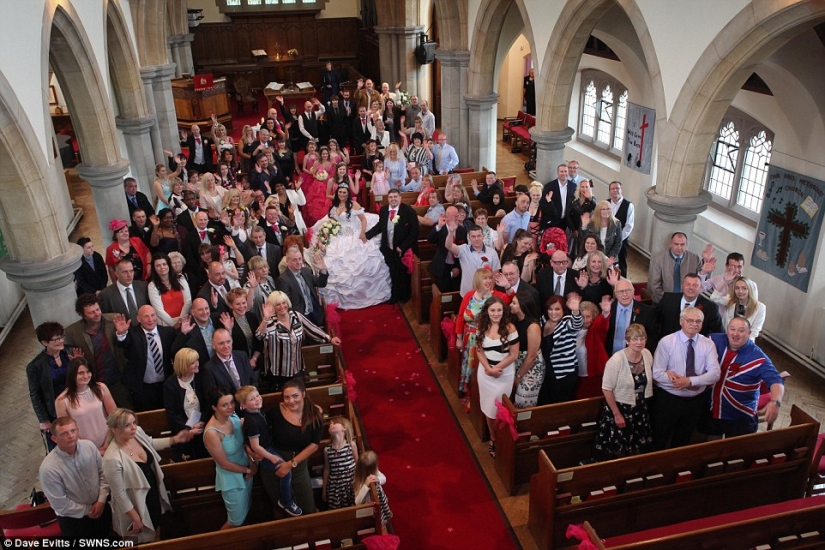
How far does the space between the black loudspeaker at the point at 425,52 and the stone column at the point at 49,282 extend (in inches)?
513

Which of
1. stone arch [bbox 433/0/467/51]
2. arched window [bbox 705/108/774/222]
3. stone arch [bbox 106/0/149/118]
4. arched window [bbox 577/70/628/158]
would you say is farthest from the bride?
arched window [bbox 577/70/628/158]

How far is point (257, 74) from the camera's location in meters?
23.8

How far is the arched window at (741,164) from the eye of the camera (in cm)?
984

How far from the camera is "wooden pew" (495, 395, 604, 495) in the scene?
5.68m

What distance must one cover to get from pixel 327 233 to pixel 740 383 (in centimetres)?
566

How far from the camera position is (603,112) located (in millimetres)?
14055

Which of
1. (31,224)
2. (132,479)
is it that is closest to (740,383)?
(132,479)

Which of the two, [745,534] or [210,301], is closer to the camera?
[745,534]

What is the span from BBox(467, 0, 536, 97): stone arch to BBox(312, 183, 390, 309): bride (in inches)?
200

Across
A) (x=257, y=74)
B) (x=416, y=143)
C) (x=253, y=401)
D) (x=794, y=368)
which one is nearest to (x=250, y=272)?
(x=253, y=401)

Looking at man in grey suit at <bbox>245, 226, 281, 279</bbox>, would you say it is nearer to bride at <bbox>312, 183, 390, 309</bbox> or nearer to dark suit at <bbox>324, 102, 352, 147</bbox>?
bride at <bbox>312, 183, 390, 309</bbox>

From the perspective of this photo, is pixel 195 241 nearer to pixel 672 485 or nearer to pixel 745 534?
pixel 672 485

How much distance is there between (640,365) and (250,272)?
3722 millimetres

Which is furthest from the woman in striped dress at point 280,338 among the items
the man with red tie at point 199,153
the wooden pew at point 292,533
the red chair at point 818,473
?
the man with red tie at point 199,153
